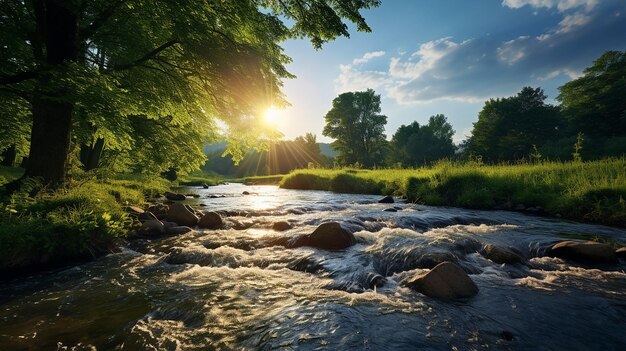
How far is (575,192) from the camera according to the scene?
934 centimetres

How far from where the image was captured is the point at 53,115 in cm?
767

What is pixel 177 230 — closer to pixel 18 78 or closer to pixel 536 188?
pixel 18 78

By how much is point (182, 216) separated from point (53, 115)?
4.22m

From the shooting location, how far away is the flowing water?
3.04 m

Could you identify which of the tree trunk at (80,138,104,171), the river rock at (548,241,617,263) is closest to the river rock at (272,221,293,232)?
the river rock at (548,241,617,263)

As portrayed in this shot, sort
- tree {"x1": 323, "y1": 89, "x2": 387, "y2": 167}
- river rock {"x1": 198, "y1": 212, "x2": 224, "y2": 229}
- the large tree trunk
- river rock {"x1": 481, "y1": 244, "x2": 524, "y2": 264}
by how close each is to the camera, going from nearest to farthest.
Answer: river rock {"x1": 481, "y1": 244, "x2": 524, "y2": 264}
the large tree trunk
river rock {"x1": 198, "y1": 212, "x2": 224, "y2": 229}
tree {"x1": 323, "y1": 89, "x2": 387, "y2": 167}

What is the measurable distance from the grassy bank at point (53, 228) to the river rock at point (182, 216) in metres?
1.74

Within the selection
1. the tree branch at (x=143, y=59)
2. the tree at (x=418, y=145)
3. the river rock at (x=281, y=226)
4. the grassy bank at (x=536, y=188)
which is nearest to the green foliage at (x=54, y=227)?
the river rock at (x=281, y=226)

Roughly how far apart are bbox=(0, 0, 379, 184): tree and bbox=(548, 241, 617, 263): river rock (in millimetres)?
7015

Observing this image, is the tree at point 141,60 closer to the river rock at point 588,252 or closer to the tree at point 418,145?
the river rock at point 588,252

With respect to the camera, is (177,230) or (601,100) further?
(601,100)

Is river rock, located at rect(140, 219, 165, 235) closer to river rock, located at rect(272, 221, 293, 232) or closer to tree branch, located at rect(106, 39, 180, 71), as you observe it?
river rock, located at rect(272, 221, 293, 232)

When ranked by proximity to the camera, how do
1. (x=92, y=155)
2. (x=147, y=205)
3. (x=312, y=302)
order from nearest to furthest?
(x=312, y=302)
(x=147, y=205)
(x=92, y=155)

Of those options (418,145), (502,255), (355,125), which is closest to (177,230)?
(502,255)
